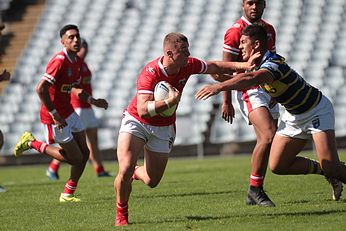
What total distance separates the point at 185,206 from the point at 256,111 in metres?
1.39

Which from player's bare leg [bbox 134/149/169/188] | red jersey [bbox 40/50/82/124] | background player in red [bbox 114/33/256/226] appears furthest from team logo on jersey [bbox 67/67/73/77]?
→ background player in red [bbox 114/33/256/226]

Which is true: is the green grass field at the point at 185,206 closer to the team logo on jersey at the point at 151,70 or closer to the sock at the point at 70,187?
the sock at the point at 70,187

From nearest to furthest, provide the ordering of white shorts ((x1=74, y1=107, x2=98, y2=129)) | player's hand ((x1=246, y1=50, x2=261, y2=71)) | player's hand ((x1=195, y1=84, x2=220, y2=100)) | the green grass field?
player's hand ((x1=195, y1=84, x2=220, y2=100)) → the green grass field → player's hand ((x1=246, y1=50, x2=261, y2=71)) → white shorts ((x1=74, y1=107, x2=98, y2=129))

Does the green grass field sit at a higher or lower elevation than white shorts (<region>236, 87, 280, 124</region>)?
lower

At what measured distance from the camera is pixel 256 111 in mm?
9414

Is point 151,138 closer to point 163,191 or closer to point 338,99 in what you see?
point 163,191

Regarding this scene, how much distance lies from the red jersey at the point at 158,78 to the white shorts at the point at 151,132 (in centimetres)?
5

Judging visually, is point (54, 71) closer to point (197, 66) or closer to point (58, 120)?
point (58, 120)

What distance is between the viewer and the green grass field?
25.9 ft

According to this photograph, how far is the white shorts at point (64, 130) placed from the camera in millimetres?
11109

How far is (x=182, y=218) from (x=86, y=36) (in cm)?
1870

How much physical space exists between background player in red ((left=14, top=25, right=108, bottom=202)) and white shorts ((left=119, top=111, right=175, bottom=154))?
2315 mm

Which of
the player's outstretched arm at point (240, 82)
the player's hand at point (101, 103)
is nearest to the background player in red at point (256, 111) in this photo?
the player's outstretched arm at point (240, 82)

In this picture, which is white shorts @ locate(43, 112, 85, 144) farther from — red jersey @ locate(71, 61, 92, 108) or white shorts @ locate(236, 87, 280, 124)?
red jersey @ locate(71, 61, 92, 108)
